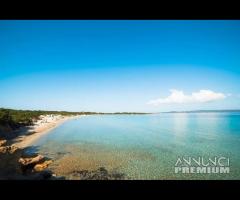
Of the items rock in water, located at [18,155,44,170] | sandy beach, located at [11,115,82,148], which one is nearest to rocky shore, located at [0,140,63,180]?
rock in water, located at [18,155,44,170]

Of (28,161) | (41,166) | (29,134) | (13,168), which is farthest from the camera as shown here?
(29,134)

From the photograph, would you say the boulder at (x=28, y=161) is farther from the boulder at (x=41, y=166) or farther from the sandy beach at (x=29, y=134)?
the sandy beach at (x=29, y=134)

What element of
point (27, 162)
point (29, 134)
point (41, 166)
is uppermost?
point (29, 134)

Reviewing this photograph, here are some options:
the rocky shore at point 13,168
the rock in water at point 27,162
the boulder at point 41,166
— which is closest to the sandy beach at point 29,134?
the boulder at point 41,166

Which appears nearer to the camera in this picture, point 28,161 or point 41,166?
point 28,161

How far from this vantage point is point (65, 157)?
9.62 meters

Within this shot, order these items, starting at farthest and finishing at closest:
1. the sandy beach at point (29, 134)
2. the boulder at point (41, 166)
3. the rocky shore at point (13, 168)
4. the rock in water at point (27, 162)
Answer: the sandy beach at point (29, 134)
the boulder at point (41, 166)
the rock in water at point (27, 162)
the rocky shore at point (13, 168)

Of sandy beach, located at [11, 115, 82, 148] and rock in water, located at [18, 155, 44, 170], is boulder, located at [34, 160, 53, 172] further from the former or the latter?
sandy beach, located at [11, 115, 82, 148]

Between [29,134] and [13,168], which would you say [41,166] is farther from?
[29,134]

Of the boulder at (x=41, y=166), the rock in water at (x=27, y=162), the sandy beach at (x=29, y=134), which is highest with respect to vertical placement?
the sandy beach at (x=29, y=134)

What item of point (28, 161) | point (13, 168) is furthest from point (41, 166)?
point (13, 168)
